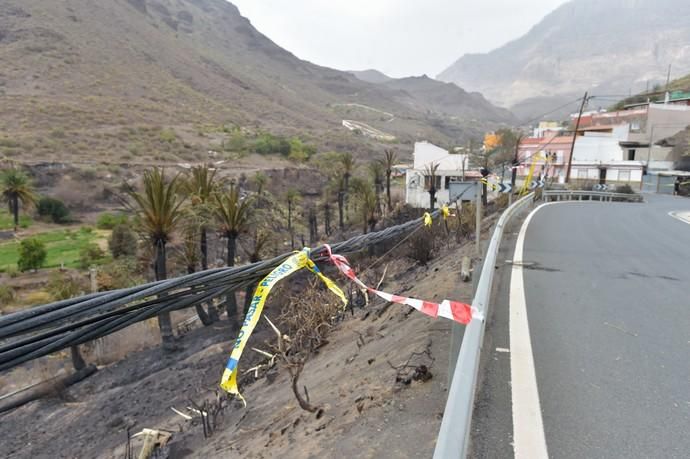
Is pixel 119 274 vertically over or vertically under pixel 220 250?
over

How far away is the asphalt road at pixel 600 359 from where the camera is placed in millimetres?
2836

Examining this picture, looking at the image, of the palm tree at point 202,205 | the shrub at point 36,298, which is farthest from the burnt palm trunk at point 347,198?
the shrub at point 36,298

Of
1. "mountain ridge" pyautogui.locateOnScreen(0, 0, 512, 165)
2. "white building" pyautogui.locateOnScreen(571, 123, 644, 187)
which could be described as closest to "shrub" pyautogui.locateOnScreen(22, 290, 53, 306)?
"mountain ridge" pyautogui.locateOnScreen(0, 0, 512, 165)

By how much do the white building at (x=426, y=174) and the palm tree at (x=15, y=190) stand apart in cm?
3541

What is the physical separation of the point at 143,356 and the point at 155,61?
3966 inches

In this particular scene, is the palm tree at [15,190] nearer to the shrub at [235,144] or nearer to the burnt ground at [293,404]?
the shrub at [235,144]

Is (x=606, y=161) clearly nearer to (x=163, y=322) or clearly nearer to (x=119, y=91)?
(x=163, y=322)

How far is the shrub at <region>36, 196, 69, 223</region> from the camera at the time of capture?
143 feet

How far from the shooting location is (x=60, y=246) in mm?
36656

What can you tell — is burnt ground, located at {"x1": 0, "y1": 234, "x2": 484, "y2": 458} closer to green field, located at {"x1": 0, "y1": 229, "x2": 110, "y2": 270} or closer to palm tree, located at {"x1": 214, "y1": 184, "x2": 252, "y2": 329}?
palm tree, located at {"x1": 214, "y1": 184, "x2": 252, "y2": 329}

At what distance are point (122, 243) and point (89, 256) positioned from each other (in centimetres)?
296

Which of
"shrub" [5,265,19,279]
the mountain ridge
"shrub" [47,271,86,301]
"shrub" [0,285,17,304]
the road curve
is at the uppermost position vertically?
the mountain ridge

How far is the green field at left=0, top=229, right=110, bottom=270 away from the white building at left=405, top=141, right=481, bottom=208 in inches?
1161

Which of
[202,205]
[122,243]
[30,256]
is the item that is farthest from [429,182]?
[30,256]
